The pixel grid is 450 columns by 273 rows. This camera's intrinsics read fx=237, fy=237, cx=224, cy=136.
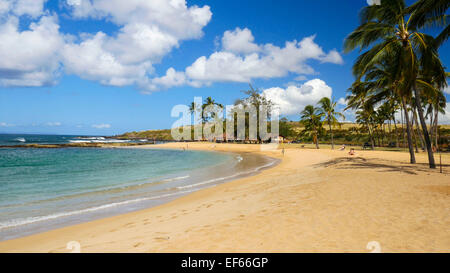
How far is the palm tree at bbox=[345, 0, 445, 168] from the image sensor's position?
11672 mm

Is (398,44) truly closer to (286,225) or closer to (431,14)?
(431,14)

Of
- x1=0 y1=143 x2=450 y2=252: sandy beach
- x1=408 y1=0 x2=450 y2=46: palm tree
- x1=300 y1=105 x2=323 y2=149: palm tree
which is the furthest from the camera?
x1=300 y1=105 x2=323 y2=149: palm tree

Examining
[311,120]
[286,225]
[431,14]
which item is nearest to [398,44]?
[431,14]

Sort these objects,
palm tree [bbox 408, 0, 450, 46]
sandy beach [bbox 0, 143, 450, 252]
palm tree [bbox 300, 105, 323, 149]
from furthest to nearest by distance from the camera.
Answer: palm tree [bbox 300, 105, 323, 149]
palm tree [bbox 408, 0, 450, 46]
sandy beach [bbox 0, 143, 450, 252]

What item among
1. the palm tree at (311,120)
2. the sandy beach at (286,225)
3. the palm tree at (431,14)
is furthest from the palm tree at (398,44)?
the palm tree at (311,120)

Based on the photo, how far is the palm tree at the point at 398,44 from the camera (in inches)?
460

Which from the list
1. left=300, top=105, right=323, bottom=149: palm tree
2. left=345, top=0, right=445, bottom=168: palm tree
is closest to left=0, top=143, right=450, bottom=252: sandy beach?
left=345, top=0, right=445, bottom=168: palm tree

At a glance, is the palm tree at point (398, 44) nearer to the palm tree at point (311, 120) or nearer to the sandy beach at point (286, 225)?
the sandy beach at point (286, 225)

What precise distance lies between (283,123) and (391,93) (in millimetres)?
46104

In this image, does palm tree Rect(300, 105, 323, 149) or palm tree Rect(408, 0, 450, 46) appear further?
palm tree Rect(300, 105, 323, 149)

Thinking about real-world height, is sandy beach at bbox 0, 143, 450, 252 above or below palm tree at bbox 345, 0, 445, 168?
below

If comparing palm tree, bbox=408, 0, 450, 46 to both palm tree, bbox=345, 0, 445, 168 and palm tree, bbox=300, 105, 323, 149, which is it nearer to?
palm tree, bbox=345, 0, 445, 168

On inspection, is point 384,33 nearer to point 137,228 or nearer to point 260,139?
point 137,228
